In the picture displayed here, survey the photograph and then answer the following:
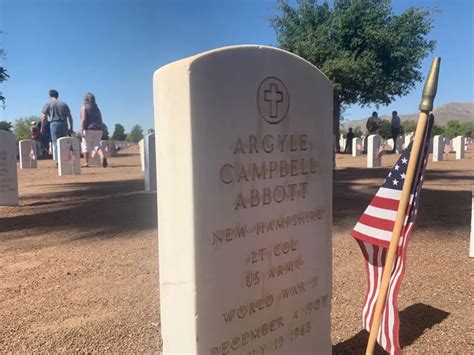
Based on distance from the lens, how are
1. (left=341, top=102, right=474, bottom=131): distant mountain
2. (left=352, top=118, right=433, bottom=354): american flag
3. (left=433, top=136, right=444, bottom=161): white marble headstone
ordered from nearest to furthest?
(left=352, top=118, right=433, bottom=354): american flag
(left=433, top=136, right=444, bottom=161): white marble headstone
(left=341, top=102, right=474, bottom=131): distant mountain

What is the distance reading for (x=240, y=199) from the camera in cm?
201

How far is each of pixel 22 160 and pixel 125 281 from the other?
549 inches

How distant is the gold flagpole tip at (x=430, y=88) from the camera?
231 cm

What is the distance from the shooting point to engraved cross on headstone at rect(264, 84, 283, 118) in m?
2.09

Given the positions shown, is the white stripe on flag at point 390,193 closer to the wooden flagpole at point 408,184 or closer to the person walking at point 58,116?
the wooden flagpole at point 408,184

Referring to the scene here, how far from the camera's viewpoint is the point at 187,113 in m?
1.80

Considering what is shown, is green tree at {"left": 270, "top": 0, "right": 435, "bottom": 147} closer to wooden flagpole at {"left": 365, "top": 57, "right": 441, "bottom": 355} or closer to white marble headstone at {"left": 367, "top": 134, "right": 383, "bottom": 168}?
white marble headstone at {"left": 367, "top": 134, "right": 383, "bottom": 168}

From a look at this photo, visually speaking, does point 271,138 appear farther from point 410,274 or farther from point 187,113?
point 410,274

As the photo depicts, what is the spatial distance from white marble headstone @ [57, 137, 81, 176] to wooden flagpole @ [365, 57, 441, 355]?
1153cm

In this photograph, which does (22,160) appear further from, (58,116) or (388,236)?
(388,236)

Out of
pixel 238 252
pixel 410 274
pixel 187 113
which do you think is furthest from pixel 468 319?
pixel 187 113

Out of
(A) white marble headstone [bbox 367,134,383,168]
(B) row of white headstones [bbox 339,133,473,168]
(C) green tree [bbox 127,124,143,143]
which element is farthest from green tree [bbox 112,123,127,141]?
(A) white marble headstone [bbox 367,134,383,168]

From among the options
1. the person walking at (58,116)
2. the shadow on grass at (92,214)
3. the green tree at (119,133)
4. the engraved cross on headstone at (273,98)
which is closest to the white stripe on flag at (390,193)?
the engraved cross on headstone at (273,98)

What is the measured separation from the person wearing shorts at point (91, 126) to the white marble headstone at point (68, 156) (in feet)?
6.77
